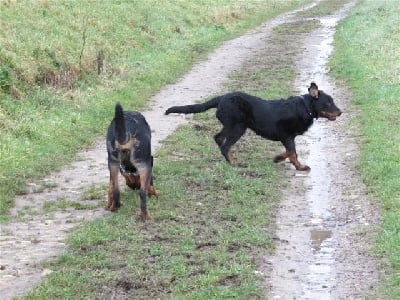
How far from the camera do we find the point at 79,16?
2170cm

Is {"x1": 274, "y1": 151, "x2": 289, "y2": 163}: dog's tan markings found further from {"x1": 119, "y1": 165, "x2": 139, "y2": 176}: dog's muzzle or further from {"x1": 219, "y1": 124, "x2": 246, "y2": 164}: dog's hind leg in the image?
{"x1": 119, "y1": 165, "x2": 139, "y2": 176}: dog's muzzle

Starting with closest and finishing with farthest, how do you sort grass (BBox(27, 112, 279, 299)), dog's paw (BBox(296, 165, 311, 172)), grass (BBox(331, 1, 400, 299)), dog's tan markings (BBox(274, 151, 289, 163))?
grass (BBox(27, 112, 279, 299)) < grass (BBox(331, 1, 400, 299)) < dog's paw (BBox(296, 165, 311, 172)) < dog's tan markings (BBox(274, 151, 289, 163))

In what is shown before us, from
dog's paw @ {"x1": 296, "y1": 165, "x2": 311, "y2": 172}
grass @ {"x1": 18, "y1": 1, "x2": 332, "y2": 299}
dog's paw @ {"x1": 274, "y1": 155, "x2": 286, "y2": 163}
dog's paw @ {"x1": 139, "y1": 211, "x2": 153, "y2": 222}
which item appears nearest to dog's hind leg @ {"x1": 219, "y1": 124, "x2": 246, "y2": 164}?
grass @ {"x1": 18, "y1": 1, "x2": 332, "y2": 299}

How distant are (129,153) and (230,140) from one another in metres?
3.07

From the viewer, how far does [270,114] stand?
1122 centimetres

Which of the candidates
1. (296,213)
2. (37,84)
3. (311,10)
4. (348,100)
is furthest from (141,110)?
(311,10)

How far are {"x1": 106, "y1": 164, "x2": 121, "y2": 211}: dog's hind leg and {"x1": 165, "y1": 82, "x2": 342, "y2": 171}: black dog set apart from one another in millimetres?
2639

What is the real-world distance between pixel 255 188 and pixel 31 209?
118 inches

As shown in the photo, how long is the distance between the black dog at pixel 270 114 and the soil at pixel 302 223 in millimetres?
603

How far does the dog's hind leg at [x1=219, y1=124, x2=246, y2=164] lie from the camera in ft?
36.6

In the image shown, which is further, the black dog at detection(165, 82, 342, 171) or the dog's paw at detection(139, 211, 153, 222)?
the black dog at detection(165, 82, 342, 171)

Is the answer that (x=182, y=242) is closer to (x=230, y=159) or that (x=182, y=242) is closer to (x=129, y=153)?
(x=129, y=153)

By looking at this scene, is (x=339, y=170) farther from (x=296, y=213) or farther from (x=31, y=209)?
(x=31, y=209)

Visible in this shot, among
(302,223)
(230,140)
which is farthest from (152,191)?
(230,140)
